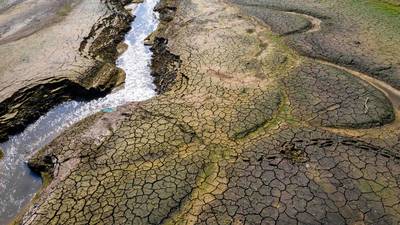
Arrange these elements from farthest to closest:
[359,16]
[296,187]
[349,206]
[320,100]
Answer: [359,16] < [320,100] < [296,187] < [349,206]

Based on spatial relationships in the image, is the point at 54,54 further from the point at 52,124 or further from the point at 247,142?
the point at 247,142

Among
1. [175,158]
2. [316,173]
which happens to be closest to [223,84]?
[175,158]

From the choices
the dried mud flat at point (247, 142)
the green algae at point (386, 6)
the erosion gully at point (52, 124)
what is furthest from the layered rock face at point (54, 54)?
the green algae at point (386, 6)

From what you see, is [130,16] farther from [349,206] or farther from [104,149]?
[349,206]

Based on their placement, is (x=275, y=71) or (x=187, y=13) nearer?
(x=275, y=71)

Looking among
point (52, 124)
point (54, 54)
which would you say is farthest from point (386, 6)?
point (52, 124)

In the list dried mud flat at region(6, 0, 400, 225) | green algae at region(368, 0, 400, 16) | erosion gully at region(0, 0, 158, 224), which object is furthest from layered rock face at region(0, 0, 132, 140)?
green algae at region(368, 0, 400, 16)
